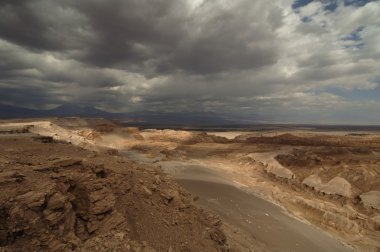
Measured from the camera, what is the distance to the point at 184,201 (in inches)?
372

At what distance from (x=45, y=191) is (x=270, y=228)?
10.2 meters

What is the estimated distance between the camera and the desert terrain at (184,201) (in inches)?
220

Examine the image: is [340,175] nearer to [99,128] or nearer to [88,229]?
[88,229]

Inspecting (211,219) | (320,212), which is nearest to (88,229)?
(211,219)

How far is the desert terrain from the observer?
18.3 ft

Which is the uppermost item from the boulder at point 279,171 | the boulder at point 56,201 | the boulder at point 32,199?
the boulder at point 32,199

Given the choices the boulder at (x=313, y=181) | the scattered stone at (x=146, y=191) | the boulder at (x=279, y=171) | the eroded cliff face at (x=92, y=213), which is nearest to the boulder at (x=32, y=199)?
the eroded cliff face at (x=92, y=213)

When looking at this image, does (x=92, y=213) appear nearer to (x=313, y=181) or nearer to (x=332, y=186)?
(x=332, y=186)

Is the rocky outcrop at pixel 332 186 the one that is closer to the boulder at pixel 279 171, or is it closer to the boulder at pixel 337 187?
the boulder at pixel 337 187

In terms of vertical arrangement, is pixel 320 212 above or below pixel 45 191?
below

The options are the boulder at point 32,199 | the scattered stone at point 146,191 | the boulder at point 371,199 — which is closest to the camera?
the boulder at point 32,199

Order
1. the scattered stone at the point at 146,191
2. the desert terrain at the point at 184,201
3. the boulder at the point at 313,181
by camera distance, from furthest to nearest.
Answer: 1. the boulder at the point at 313,181
2. the scattered stone at the point at 146,191
3. the desert terrain at the point at 184,201

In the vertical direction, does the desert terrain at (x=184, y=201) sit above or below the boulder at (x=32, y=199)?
below

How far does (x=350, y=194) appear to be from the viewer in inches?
795
